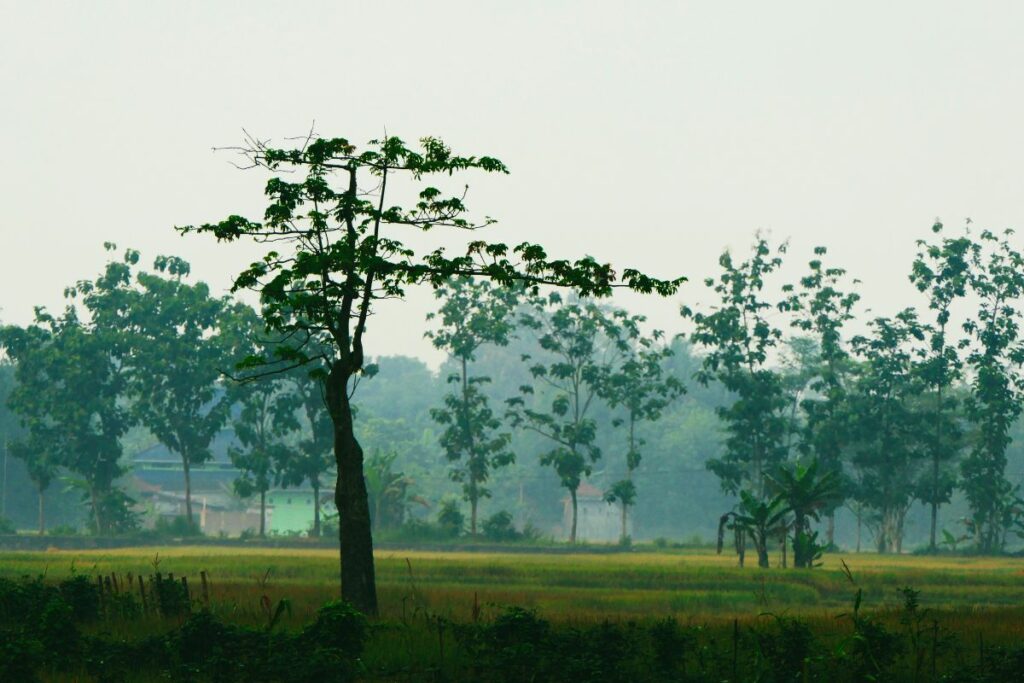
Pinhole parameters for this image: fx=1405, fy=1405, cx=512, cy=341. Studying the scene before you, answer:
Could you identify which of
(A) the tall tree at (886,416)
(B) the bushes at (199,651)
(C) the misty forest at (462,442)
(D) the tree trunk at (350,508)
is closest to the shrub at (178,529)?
(C) the misty forest at (462,442)

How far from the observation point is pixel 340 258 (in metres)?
24.3

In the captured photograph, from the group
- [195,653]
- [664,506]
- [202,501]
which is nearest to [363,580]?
[195,653]

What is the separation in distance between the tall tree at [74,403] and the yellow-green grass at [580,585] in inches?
953

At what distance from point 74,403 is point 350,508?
51.0m

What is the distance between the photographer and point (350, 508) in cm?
2480

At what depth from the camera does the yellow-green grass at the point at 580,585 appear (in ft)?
89.9

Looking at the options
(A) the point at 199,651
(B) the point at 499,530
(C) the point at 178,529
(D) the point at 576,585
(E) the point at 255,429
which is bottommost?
(C) the point at 178,529

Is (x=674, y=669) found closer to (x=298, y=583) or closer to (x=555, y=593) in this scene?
(x=555, y=593)

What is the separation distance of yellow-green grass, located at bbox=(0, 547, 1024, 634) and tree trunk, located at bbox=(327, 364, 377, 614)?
3.15ft

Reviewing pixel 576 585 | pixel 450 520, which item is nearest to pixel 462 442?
pixel 450 520

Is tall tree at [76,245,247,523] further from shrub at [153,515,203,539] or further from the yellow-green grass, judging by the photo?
the yellow-green grass

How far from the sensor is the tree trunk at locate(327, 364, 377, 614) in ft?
80.8

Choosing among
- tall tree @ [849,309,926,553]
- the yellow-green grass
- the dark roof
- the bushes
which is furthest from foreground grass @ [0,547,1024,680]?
the dark roof

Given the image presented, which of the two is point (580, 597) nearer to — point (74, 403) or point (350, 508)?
point (350, 508)
